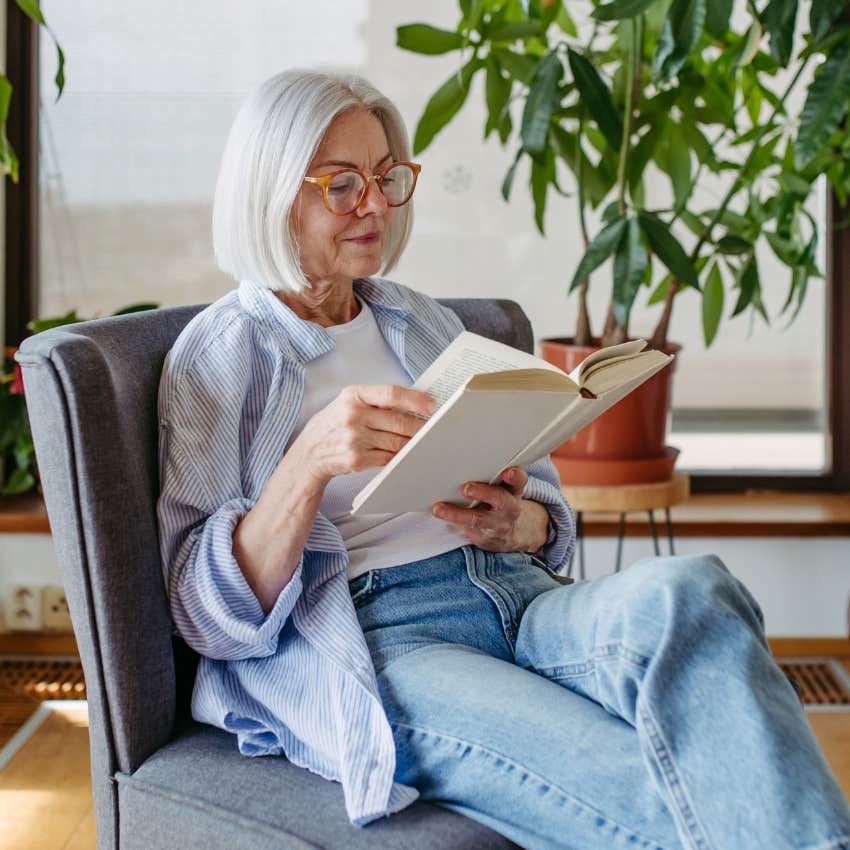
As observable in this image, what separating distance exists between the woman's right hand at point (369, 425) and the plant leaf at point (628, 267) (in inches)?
36.3

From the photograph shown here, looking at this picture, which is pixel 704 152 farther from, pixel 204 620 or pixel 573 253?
pixel 204 620

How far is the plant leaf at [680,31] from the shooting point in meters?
1.79

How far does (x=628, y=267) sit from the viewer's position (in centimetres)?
197

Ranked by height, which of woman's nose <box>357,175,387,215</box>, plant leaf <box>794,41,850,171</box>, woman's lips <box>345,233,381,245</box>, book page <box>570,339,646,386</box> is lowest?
book page <box>570,339,646,386</box>

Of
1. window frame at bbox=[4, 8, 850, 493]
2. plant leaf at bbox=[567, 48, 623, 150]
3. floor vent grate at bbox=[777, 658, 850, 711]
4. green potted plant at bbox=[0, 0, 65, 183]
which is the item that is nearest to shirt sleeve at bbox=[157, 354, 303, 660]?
green potted plant at bbox=[0, 0, 65, 183]

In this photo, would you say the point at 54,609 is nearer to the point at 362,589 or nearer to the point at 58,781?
the point at 58,781

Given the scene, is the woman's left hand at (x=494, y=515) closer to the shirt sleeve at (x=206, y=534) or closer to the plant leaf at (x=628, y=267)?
the shirt sleeve at (x=206, y=534)

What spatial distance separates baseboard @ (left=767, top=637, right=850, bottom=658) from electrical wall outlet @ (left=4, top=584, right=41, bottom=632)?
1.66 meters

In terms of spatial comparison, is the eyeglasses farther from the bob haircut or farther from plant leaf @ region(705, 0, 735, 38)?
plant leaf @ region(705, 0, 735, 38)

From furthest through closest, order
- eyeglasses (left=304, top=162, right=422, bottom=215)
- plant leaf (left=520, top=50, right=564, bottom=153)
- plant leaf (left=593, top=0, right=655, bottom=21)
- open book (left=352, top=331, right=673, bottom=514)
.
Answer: plant leaf (left=520, top=50, right=564, bottom=153) → plant leaf (left=593, top=0, right=655, bottom=21) → eyeglasses (left=304, top=162, right=422, bottom=215) → open book (left=352, top=331, right=673, bottom=514)

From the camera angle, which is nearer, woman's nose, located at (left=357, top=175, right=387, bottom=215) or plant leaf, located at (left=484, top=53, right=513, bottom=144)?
woman's nose, located at (left=357, top=175, right=387, bottom=215)

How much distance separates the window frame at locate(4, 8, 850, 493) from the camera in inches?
105

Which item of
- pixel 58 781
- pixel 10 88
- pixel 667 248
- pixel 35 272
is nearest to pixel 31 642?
pixel 58 781

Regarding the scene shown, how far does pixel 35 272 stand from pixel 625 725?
2.12m
